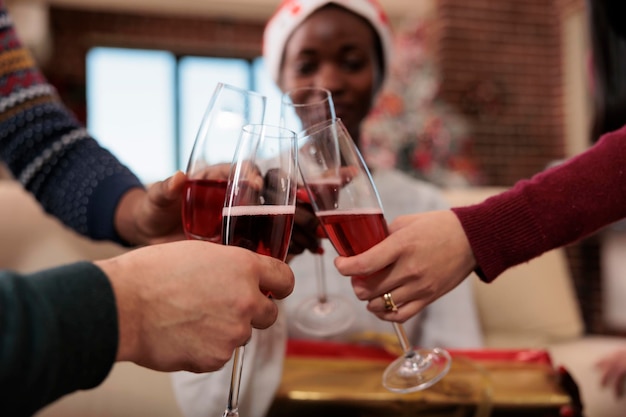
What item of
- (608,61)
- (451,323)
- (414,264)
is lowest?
(451,323)

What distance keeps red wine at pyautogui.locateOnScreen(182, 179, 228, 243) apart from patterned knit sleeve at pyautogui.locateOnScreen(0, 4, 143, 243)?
327 millimetres

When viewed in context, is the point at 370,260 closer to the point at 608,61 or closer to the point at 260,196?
the point at 260,196

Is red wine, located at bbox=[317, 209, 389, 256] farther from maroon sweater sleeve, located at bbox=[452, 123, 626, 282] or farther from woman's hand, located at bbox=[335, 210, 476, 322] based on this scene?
maroon sweater sleeve, located at bbox=[452, 123, 626, 282]

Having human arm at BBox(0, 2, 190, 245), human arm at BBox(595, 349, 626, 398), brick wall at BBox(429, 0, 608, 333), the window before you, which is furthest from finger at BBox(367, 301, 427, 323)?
the window

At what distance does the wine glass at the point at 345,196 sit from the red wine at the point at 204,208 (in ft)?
0.34

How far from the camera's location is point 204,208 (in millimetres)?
713

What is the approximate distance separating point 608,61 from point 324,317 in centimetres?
68

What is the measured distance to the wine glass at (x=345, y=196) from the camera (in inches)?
28.0

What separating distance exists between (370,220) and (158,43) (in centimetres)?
509

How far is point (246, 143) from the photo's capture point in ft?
2.06

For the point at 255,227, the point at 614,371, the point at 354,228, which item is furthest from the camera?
the point at 614,371

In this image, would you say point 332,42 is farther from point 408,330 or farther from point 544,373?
point 544,373

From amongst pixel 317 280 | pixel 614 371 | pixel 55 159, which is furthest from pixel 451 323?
pixel 55 159

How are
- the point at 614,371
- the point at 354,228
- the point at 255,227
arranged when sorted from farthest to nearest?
1. the point at 614,371
2. the point at 354,228
3. the point at 255,227
